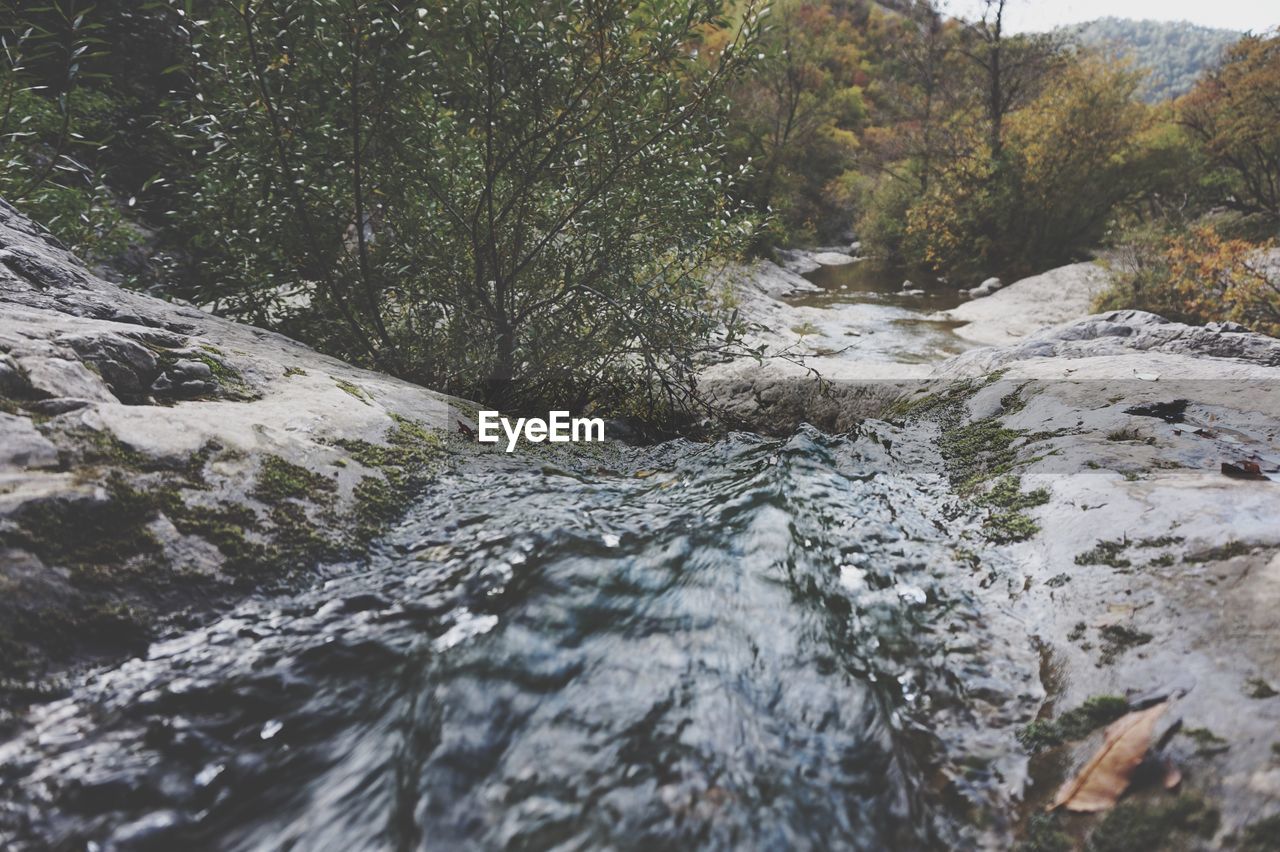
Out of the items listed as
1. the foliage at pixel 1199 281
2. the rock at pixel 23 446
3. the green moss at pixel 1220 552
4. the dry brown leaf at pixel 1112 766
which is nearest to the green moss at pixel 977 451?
the green moss at pixel 1220 552

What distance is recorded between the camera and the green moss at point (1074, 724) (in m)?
1.77

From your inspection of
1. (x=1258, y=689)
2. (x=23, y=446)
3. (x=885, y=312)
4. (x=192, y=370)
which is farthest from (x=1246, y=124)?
(x=23, y=446)

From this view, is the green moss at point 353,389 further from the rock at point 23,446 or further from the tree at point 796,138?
the tree at point 796,138

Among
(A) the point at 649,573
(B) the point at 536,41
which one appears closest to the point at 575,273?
(B) the point at 536,41

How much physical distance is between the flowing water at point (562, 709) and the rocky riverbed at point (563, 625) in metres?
0.01

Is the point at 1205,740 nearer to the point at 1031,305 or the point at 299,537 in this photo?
the point at 299,537

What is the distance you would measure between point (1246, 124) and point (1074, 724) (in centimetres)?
2976

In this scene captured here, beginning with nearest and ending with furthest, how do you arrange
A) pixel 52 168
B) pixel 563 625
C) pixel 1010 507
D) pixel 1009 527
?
1. pixel 563 625
2. pixel 1009 527
3. pixel 1010 507
4. pixel 52 168

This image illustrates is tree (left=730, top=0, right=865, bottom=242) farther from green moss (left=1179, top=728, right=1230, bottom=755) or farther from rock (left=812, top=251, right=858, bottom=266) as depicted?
green moss (left=1179, top=728, right=1230, bottom=755)

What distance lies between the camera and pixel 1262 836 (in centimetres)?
132

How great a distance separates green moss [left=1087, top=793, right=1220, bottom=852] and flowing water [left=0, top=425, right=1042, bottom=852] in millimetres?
233

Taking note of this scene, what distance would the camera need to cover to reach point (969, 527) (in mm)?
3104

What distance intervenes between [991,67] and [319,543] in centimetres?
2840

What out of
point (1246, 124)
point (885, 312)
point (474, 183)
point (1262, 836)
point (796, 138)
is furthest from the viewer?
point (796, 138)
